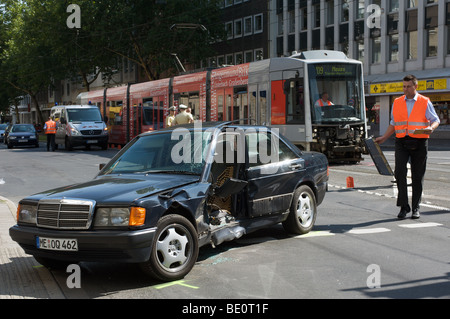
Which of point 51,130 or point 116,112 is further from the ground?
point 116,112

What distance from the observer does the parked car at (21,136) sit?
39.4 meters

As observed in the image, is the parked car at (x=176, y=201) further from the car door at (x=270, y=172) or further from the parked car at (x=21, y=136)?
the parked car at (x=21, y=136)

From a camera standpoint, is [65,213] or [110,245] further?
[65,213]

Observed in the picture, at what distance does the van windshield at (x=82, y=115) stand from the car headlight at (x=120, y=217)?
27572 mm

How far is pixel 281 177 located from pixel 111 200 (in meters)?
2.67

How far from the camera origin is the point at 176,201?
20.1ft

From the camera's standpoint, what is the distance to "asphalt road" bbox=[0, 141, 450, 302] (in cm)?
561

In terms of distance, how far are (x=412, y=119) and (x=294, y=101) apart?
34.3 feet

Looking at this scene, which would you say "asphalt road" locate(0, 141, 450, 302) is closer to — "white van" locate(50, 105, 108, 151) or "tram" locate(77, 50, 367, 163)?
"tram" locate(77, 50, 367, 163)

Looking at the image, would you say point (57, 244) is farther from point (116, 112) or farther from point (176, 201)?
point (116, 112)

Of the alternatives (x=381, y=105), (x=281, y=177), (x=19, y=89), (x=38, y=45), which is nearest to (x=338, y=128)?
(x=281, y=177)

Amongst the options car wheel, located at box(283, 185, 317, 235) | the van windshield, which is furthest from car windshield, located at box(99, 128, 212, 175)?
the van windshield

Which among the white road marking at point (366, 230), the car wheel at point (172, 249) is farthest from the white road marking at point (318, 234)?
the car wheel at point (172, 249)

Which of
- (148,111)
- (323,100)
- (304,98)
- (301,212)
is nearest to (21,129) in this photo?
(148,111)
